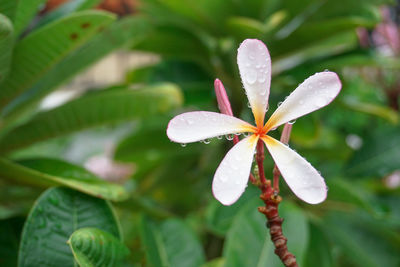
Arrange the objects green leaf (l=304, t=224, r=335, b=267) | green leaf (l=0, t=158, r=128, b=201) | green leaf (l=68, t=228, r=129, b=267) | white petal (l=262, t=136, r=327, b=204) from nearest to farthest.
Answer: white petal (l=262, t=136, r=327, b=204) < green leaf (l=68, t=228, r=129, b=267) < green leaf (l=0, t=158, r=128, b=201) < green leaf (l=304, t=224, r=335, b=267)

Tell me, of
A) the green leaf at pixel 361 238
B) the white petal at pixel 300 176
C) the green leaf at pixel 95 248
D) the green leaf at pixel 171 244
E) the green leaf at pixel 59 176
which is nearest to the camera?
the white petal at pixel 300 176

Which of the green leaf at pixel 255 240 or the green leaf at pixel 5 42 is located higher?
the green leaf at pixel 5 42

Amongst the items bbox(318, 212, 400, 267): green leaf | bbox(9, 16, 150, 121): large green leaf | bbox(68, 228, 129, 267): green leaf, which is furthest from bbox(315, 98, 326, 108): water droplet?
bbox(318, 212, 400, 267): green leaf

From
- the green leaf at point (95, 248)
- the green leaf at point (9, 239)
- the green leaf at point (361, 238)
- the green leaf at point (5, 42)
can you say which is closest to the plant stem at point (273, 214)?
the green leaf at point (95, 248)

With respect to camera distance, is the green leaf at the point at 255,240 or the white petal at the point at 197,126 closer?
the white petal at the point at 197,126

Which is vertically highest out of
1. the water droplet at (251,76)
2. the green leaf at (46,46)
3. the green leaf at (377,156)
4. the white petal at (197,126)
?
the green leaf at (377,156)

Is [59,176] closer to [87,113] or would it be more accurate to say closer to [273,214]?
[87,113]

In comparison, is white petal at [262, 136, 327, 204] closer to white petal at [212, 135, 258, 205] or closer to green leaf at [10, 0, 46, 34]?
white petal at [212, 135, 258, 205]

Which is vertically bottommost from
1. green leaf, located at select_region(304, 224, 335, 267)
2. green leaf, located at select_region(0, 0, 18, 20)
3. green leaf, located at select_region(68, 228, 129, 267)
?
green leaf, located at select_region(68, 228, 129, 267)

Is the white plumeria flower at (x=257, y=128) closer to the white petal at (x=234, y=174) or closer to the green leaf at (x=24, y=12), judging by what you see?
the white petal at (x=234, y=174)
